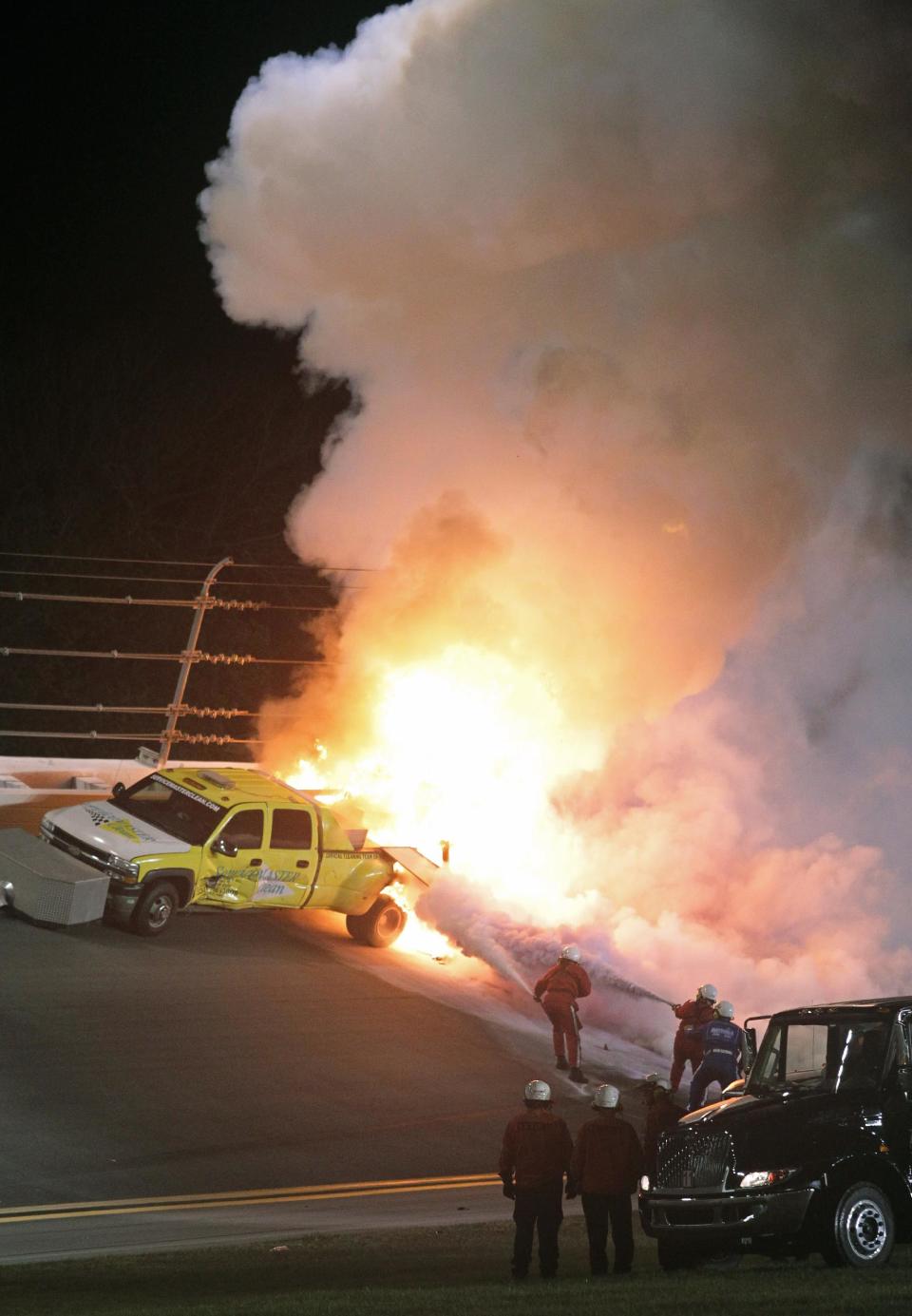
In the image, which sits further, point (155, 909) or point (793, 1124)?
point (155, 909)

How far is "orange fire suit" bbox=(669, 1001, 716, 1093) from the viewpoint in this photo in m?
17.5

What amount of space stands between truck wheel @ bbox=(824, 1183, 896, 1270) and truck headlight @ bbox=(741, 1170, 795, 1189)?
37 cm

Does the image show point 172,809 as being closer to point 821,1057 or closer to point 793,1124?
point 821,1057

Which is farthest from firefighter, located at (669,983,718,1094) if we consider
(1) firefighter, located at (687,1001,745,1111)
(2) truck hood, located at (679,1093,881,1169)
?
(2) truck hood, located at (679,1093,881,1169)

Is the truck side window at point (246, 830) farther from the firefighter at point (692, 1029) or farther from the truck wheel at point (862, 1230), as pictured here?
the truck wheel at point (862, 1230)

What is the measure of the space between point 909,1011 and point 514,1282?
122 inches

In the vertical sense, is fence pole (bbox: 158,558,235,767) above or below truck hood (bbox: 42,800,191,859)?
above

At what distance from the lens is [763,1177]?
37.1 feet

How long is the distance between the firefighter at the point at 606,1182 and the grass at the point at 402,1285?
180mm

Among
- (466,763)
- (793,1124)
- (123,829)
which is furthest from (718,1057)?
(466,763)

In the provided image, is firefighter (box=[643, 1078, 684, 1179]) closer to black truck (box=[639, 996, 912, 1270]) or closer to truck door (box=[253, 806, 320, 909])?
black truck (box=[639, 996, 912, 1270])

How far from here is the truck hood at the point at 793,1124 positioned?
11367 millimetres

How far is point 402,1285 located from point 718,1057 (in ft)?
21.0

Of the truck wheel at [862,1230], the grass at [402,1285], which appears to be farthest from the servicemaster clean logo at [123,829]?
the truck wheel at [862,1230]
